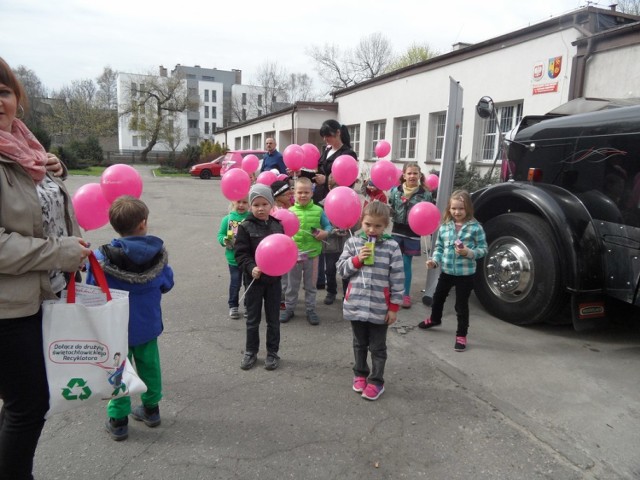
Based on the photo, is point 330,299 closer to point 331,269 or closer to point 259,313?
point 331,269

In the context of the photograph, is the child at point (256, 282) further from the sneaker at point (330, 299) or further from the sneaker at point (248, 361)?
the sneaker at point (330, 299)

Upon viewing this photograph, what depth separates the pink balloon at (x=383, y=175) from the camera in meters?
5.28

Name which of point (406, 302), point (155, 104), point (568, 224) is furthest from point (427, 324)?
point (155, 104)

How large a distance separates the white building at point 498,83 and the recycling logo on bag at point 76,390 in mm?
8954

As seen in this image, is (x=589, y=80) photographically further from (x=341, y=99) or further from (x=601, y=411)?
(x=341, y=99)

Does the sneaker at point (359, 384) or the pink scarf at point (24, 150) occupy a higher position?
the pink scarf at point (24, 150)

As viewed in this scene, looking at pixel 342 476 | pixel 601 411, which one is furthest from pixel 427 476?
pixel 601 411

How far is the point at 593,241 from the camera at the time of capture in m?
3.94

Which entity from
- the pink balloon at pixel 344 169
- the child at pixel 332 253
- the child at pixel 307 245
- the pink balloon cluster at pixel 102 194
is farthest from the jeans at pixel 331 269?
the pink balloon cluster at pixel 102 194

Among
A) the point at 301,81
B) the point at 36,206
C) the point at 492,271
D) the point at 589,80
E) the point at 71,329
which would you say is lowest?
the point at 492,271

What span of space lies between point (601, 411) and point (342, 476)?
6.25 ft

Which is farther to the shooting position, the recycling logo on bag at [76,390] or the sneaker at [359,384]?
the sneaker at [359,384]

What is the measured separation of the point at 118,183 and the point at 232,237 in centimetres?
137

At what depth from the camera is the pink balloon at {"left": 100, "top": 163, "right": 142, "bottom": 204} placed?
347 cm
